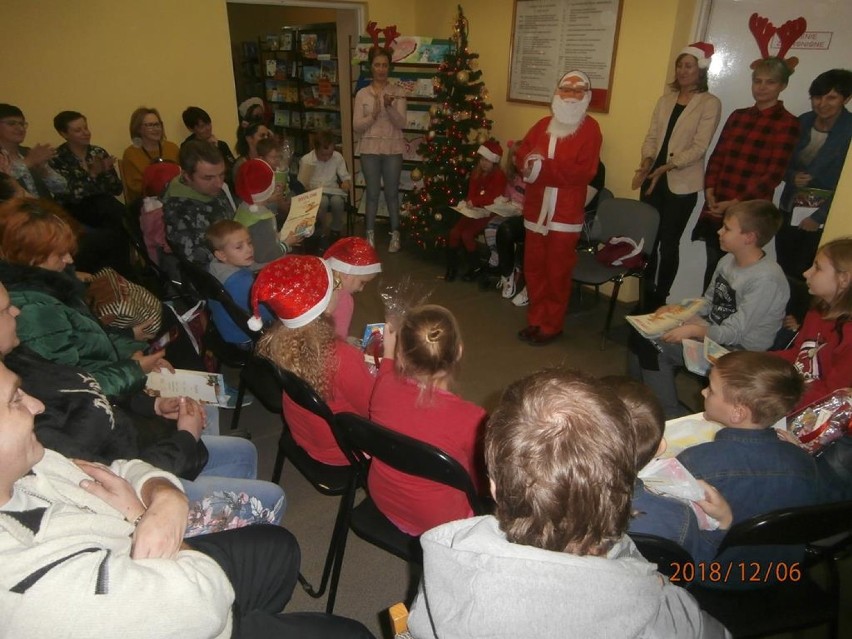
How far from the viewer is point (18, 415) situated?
0.91m

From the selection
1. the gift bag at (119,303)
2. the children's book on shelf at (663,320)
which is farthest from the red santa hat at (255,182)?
the children's book on shelf at (663,320)

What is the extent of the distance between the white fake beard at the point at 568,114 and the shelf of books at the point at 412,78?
2.15m

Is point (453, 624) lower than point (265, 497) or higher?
higher

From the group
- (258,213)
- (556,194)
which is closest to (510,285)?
(556,194)

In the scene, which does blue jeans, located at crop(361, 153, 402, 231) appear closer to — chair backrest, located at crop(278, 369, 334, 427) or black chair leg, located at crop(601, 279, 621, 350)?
black chair leg, located at crop(601, 279, 621, 350)

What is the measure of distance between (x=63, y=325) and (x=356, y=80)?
536cm

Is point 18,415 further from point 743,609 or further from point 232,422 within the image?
point 232,422

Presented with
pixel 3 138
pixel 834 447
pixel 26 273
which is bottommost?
pixel 834 447

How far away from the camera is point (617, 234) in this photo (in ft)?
13.4

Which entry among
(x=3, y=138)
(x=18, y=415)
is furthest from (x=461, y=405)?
(x=3, y=138)

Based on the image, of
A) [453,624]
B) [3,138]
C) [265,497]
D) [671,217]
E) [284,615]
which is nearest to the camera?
[453,624]

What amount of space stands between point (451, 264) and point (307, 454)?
3404 millimetres

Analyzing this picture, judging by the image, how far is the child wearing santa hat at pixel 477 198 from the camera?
4836 mm
